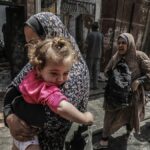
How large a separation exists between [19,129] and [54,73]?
413 mm

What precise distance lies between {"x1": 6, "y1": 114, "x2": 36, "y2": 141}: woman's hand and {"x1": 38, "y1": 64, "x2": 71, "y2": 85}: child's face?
31cm

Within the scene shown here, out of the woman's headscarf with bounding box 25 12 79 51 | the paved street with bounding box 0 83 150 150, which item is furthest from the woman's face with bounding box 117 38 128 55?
the woman's headscarf with bounding box 25 12 79 51

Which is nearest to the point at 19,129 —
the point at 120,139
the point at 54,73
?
the point at 54,73

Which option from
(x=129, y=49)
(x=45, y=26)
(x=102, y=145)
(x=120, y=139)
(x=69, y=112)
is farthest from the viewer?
(x=120, y=139)

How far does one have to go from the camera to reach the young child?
1.44 meters

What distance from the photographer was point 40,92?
148 centimetres

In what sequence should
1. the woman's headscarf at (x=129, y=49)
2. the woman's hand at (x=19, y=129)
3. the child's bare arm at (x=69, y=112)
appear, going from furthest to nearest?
the woman's headscarf at (x=129, y=49) < the woman's hand at (x=19, y=129) < the child's bare arm at (x=69, y=112)

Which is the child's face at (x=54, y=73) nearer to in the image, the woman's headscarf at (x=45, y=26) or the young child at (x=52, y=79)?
the young child at (x=52, y=79)

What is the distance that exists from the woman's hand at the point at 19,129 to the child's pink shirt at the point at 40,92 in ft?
0.51

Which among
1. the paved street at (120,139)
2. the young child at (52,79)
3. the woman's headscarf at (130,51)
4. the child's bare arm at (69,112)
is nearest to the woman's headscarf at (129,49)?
the woman's headscarf at (130,51)

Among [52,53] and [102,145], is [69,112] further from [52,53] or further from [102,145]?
[102,145]

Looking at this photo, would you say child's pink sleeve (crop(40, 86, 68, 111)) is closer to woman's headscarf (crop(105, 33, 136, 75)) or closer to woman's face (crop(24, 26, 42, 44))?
woman's face (crop(24, 26, 42, 44))

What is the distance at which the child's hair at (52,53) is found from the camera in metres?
1.46

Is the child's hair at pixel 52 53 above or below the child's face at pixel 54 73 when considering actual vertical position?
above
